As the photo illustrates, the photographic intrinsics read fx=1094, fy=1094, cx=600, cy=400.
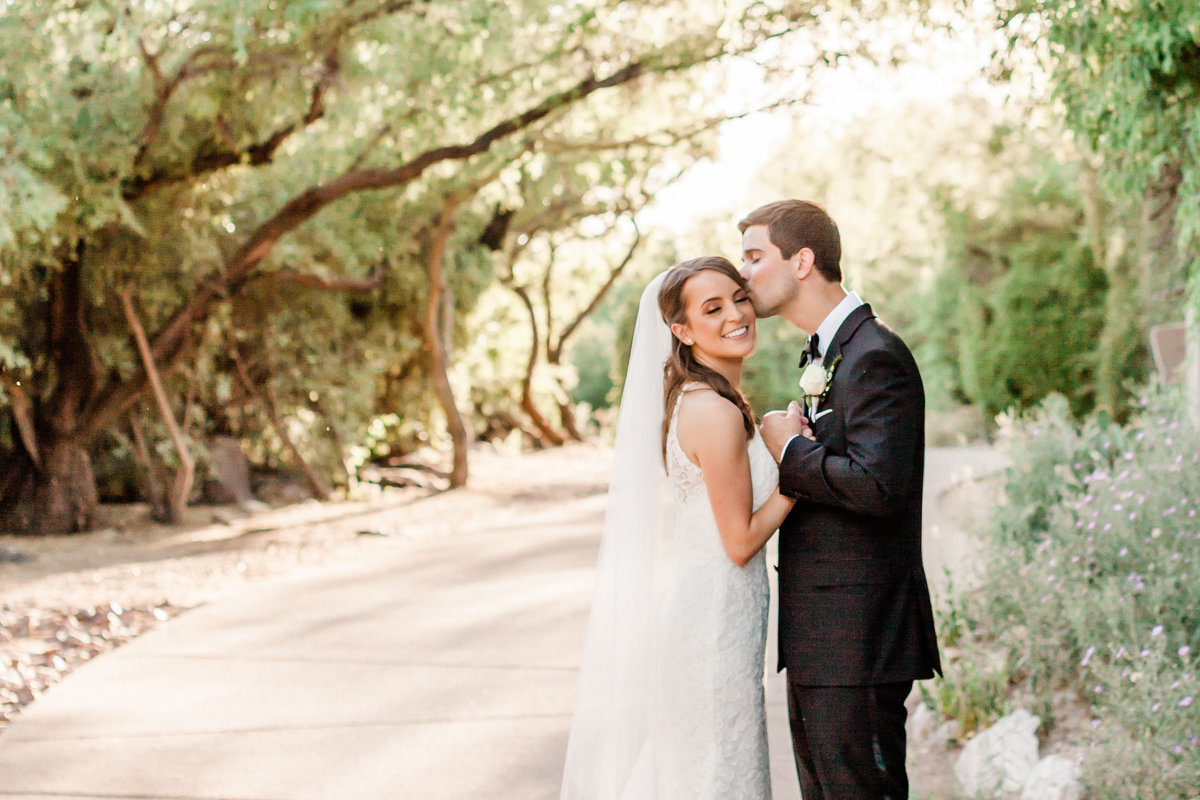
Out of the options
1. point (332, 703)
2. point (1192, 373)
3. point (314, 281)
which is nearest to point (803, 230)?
point (332, 703)

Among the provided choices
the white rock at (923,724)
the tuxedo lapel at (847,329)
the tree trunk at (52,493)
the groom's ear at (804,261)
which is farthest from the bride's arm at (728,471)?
the tree trunk at (52,493)

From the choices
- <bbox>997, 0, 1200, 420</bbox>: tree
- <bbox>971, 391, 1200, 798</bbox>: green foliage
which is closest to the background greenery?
<bbox>997, 0, 1200, 420</bbox>: tree

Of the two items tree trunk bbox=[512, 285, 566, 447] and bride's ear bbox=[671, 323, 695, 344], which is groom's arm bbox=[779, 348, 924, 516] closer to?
bride's ear bbox=[671, 323, 695, 344]

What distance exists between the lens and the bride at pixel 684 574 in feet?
10.2

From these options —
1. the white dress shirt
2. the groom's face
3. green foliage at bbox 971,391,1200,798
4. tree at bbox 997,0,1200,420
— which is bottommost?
green foliage at bbox 971,391,1200,798

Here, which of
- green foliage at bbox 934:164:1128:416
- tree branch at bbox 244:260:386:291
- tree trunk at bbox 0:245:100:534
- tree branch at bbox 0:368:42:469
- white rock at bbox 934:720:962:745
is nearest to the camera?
white rock at bbox 934:720:962:745

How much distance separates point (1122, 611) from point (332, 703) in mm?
3725

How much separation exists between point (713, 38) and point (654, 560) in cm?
940

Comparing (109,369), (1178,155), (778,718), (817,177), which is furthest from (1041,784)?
(817,177)

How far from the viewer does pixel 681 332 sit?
3.21 meters

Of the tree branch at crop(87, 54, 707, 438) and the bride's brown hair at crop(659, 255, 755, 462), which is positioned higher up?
the tree branch at crop(87, 54, 707, 438)

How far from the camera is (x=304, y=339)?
15.4m

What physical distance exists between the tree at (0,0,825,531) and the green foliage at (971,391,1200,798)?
6.41 m

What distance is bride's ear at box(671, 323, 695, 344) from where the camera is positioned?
320cm
